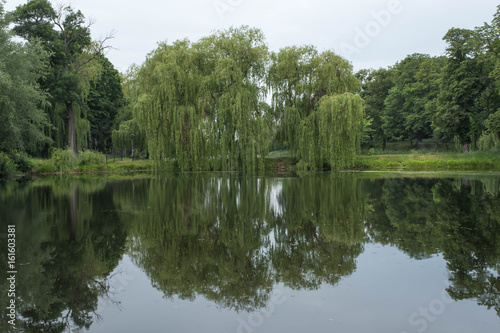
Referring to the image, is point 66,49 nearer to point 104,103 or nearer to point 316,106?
point 104,103

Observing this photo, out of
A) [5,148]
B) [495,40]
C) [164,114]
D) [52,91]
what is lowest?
[5,148]

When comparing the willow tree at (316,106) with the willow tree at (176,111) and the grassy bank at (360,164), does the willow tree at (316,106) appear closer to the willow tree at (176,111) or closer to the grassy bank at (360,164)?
the grassy bank at (360,164)

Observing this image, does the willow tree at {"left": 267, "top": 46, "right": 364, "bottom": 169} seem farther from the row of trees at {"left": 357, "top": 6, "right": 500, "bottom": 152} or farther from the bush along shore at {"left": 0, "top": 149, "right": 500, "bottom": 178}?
the row of trees at {"left": 357, "top": 6, "right": 500, "bottom": 152}

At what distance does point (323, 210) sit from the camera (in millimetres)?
9992

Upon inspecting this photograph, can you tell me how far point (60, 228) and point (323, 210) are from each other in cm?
616

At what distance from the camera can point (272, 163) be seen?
3241 cm

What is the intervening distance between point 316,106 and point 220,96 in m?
7.19

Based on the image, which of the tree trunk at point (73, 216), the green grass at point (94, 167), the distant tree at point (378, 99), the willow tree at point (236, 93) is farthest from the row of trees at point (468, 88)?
the tree trunk at point (73, 216)

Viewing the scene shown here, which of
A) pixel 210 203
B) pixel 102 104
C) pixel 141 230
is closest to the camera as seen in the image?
pixel 141 230

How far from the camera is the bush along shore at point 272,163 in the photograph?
29.2 metres

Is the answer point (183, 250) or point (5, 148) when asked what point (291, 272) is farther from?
point (5, 148)

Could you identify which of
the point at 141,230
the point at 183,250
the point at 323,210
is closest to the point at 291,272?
the point at 183,250

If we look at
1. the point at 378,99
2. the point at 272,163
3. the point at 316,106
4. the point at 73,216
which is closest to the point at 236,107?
the point at 316,106

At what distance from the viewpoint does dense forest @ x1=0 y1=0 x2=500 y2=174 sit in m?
26.8
